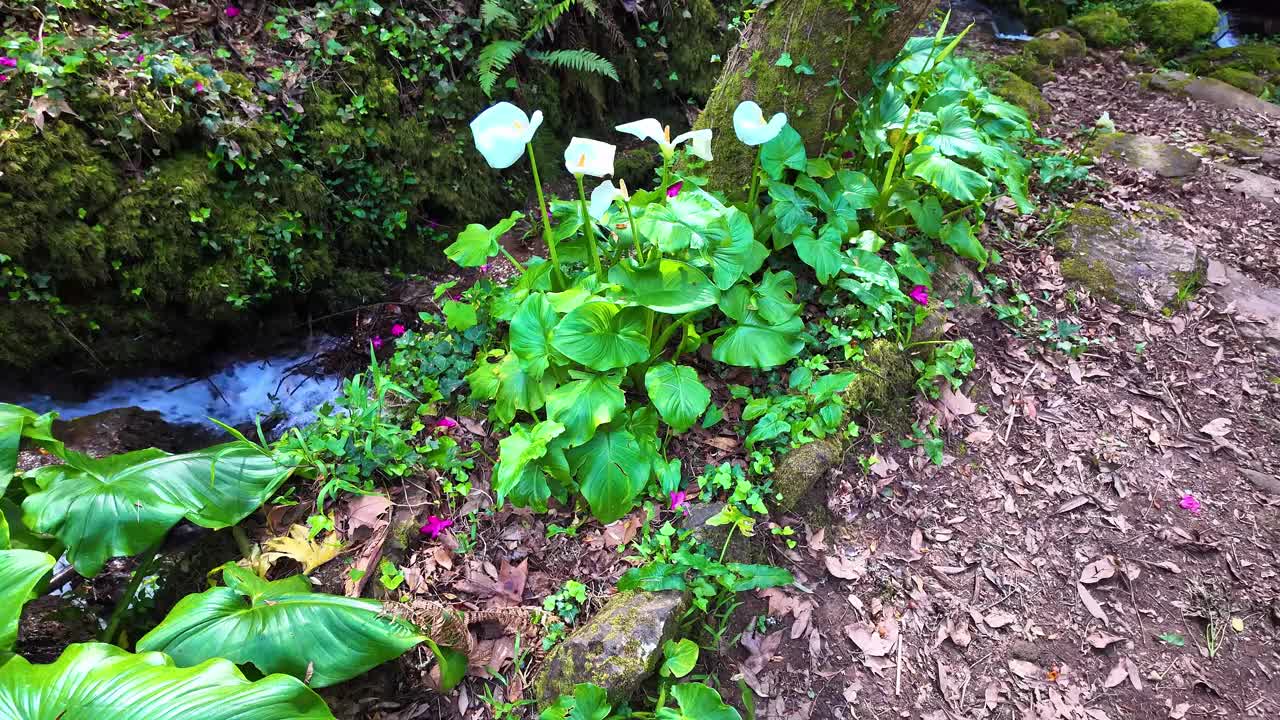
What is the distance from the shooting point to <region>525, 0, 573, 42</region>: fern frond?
321 centimetres

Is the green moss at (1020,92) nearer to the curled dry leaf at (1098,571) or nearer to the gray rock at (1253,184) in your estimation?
the gray rock at (1253,184)

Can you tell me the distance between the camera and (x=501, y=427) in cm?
227

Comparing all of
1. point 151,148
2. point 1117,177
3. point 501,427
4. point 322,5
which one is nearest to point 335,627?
point 501,427

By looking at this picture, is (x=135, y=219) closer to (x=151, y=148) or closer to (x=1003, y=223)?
(x=151, y=148)

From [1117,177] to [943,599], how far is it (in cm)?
298

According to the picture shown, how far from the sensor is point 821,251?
2404 mm

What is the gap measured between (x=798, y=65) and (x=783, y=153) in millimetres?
350

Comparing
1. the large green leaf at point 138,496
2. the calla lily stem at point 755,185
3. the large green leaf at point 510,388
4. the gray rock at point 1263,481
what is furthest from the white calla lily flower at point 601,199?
the gray rock at point 1263,481

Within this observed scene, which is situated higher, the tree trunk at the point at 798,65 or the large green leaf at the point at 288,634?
the tree trunk at the point at 798,65

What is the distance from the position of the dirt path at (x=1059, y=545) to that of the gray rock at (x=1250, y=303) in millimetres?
78

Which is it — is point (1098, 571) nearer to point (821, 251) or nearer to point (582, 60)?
point (821, 251)

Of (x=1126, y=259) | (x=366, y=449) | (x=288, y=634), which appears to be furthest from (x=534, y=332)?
(x=1126, y=259)

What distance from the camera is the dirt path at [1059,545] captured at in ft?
6.16

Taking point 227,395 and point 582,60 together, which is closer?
point 227,395
